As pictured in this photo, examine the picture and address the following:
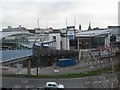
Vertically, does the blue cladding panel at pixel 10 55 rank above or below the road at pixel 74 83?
above

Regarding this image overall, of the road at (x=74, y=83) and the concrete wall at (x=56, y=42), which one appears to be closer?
the road at (x=74, y=83)

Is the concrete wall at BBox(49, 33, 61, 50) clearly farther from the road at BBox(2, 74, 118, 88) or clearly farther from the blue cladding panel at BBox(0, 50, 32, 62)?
the blue cladding panel at BBox(0, 50, 32, 62)

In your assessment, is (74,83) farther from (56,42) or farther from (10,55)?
(56,42)

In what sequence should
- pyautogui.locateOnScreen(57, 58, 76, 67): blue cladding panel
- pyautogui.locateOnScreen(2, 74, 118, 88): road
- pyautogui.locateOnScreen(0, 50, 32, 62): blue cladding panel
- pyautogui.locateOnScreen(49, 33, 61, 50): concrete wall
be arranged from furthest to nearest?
pyautogui.locateOnScreen(49, 33, 61, 50): concrete wall, pyautogui.locateOnScreen(57, 58, 76, 67): blue cladding panel, pyautogui.locateOnScreen(0, 50, 32, 62): blue cladding panel, pyautogui.locateOnScreen(2, 74, 118, 88): road

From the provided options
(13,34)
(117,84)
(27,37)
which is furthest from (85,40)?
(117,84)

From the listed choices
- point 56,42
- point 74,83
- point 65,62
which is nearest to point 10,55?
point 74,83

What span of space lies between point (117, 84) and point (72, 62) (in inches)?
949

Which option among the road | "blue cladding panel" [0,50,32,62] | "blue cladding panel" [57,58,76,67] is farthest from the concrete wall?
"blue cladding panel" [0,50,32,62]

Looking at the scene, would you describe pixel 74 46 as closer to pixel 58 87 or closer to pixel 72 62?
pixel 72 62

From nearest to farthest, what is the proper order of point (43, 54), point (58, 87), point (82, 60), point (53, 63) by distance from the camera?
point (58, 87) < point (43, 54) < point (53, 63) < point (82, 60)

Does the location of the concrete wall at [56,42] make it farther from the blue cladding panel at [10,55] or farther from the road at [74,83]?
the blue cladding panel at [10,55]

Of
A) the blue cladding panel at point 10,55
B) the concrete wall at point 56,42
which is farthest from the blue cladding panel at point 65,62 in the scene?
the blue cladding panel at point 10,55

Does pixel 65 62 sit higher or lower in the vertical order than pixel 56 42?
lower

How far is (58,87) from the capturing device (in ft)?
56.6
